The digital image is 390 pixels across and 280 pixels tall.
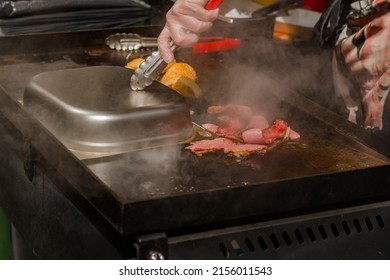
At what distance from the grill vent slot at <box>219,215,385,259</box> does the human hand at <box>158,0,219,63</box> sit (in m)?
0.79

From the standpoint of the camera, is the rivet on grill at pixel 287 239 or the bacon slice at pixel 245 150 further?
the bacon slice at pixel 245 150

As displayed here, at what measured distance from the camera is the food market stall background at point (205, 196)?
6.97 ft

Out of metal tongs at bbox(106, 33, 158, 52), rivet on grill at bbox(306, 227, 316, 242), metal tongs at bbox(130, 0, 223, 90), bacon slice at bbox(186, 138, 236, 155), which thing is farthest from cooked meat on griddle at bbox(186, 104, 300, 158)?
metal tongs at bbox(106, 33, 158, 52)

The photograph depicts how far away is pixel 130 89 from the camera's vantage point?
9.61 ft

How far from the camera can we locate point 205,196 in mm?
2109

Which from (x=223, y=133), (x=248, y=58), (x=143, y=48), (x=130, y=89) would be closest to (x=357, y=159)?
(x=223, y=133)

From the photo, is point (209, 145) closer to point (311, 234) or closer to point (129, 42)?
point (311, 234)

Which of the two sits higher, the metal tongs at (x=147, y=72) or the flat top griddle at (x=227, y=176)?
the metal tongs at (x=147, y=72)

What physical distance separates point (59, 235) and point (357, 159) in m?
1.09

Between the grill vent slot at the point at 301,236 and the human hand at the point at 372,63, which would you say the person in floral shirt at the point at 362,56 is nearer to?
the human hand at the point at 372,63

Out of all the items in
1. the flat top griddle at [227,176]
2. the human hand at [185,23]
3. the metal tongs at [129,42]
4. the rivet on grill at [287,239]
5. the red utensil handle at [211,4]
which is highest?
the red utensil handle at [211,4]

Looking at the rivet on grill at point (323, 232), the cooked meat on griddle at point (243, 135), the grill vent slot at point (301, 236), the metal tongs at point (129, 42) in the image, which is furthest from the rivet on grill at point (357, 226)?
the metal tongs at point (129, 42)

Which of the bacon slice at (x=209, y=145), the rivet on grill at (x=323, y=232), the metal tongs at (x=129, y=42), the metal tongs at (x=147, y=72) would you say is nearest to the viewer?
the rivet on grill at (x=323, y=232)

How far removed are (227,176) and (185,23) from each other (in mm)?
605
